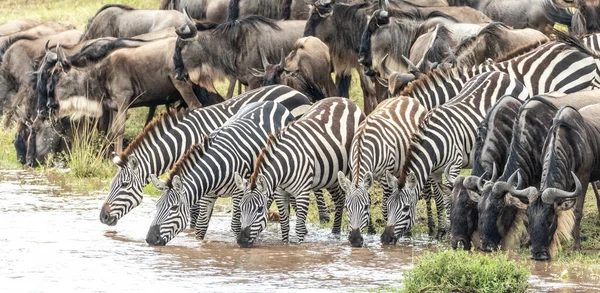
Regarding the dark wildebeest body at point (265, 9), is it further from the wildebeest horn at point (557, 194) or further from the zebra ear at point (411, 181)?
the wildebeest horn at point (557, 194)

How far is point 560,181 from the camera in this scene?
9203mm

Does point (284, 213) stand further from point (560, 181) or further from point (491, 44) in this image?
point (491, 44)

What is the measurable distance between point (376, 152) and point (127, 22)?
10.7 metres

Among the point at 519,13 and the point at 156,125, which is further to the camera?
the point at 519,13

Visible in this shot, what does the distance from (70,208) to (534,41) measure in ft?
17.3

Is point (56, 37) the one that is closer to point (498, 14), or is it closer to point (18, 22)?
point (18, 22)

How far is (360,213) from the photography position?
1010 centimetres

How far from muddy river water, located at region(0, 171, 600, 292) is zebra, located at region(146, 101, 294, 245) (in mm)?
217

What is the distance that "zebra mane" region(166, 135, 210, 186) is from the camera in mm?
10391

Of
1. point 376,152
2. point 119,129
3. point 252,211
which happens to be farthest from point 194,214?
point 119,129

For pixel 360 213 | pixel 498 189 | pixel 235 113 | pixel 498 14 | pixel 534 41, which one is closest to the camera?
pixel 498 189

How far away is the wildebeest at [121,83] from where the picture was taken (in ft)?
54.4

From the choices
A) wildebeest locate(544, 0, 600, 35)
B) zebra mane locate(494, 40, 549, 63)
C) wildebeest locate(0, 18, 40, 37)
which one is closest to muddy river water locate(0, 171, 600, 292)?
zebra mane locate(494, 40, 549, 63)

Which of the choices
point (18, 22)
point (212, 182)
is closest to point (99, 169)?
point (212, 182)
